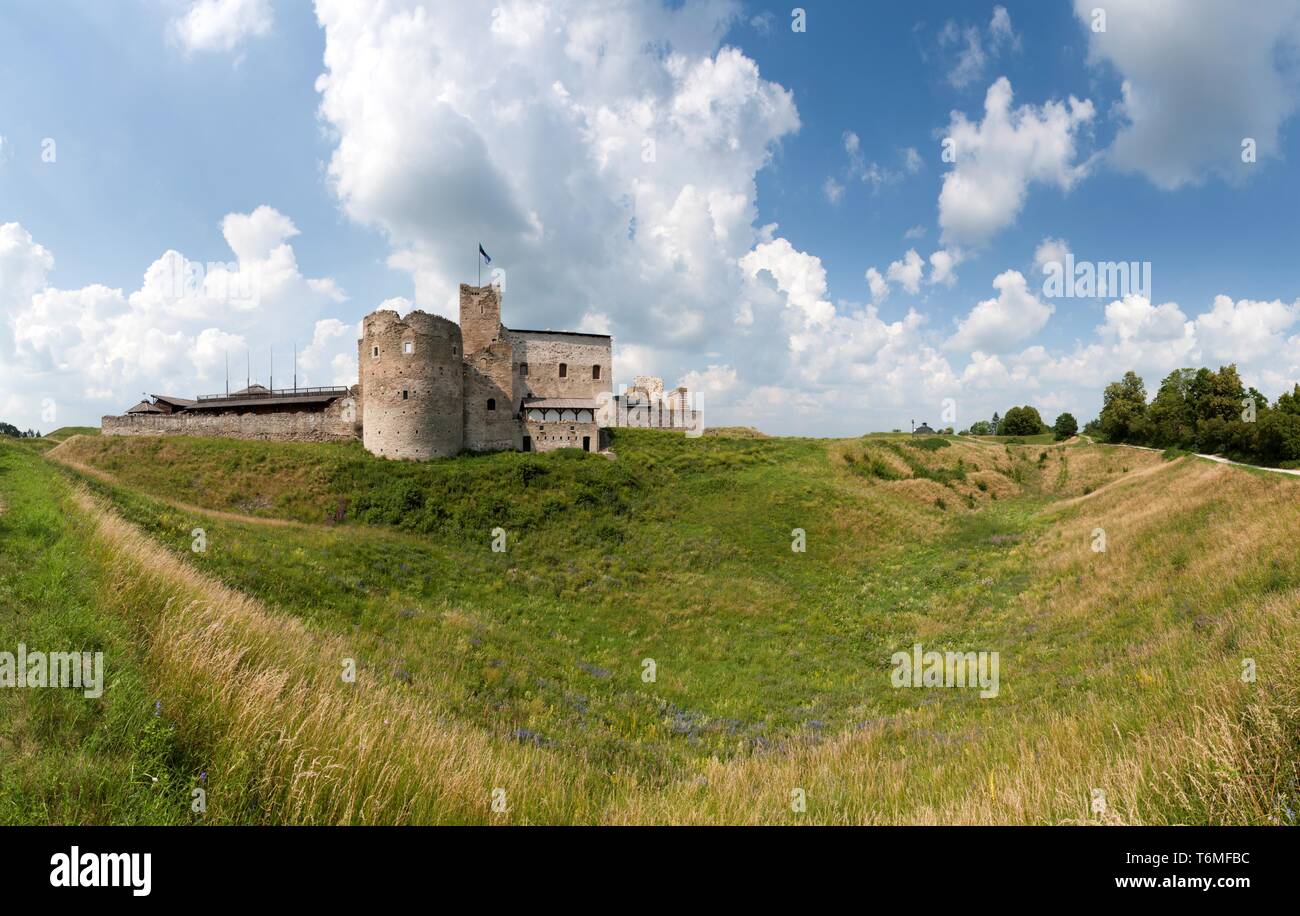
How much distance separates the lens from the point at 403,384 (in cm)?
3844

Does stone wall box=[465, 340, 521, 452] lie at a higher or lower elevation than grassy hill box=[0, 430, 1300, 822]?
higher

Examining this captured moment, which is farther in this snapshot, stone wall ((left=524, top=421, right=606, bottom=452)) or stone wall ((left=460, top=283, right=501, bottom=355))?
stone wall ((left=460, top=283, right=501, bottom=355))

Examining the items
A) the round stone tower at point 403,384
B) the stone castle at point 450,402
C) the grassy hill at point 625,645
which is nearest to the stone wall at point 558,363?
the stone castle at point 450,402

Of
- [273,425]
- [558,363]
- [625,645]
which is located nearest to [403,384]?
[273,425]

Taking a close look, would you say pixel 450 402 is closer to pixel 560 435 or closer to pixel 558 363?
pixel 560 435

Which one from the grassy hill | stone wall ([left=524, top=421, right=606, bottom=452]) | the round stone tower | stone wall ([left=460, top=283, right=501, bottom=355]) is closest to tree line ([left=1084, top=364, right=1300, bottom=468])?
the grassy hill

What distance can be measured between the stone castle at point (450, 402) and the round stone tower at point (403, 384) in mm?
77

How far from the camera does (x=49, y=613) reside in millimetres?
6312

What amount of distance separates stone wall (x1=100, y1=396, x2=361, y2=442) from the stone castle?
0.08m

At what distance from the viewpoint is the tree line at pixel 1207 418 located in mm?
35375

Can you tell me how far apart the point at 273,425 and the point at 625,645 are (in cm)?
4105

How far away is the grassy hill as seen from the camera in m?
4.65

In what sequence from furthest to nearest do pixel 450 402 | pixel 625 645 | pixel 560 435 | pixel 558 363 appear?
pixel 558 363 → pixel 560 435 → pixel 450 402 → pixel 625 645

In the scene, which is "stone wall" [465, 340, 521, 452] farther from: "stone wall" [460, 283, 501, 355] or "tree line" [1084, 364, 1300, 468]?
"tree line" [1084, 364, 1300, 468]
